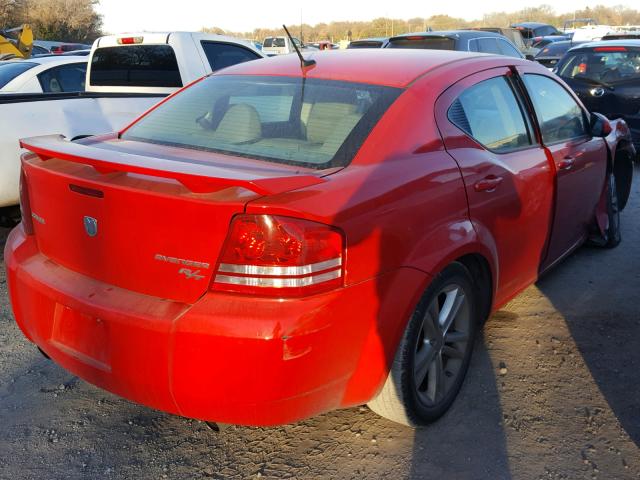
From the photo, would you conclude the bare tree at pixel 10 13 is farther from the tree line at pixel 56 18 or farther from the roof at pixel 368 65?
the roof at pixel 368 65

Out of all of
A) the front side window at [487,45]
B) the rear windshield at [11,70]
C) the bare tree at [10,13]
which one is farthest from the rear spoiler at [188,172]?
the bare tree at [10,13]

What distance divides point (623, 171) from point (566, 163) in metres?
2.14

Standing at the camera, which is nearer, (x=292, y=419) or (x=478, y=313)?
(x=292, y=419)

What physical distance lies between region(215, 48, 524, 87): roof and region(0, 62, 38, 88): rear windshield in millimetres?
4790

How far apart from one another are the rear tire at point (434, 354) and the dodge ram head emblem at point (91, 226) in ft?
4.12

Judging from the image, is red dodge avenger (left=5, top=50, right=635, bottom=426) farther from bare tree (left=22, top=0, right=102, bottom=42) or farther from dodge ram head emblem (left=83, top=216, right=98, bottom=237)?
bare tree (left=22, top=0, right=102, bottom=42)

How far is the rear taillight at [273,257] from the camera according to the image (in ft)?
7.06

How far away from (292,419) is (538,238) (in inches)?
77.8

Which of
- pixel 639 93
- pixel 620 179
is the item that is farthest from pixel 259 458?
pixel 639 93

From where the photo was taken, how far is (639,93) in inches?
312

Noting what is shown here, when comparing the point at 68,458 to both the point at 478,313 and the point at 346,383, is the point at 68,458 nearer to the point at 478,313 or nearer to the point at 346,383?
the point at 346,383

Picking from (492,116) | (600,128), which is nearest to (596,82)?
(600,128)

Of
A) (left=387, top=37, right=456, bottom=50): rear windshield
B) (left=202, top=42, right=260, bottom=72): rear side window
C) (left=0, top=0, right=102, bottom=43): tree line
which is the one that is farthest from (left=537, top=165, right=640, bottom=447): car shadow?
(left=0, top=0, right=102, bottom=43): tree line

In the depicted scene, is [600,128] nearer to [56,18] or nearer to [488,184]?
[488,184]
